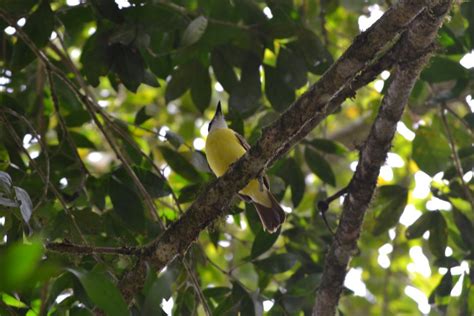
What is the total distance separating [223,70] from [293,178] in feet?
2.46

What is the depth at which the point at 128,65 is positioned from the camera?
12.6 feet

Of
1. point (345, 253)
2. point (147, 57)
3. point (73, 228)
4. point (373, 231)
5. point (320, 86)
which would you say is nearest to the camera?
point (320, 86)

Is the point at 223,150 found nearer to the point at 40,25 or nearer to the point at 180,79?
the point at 180,79

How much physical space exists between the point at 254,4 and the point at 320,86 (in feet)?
4.79

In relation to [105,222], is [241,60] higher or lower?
higher

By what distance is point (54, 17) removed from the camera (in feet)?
12.5

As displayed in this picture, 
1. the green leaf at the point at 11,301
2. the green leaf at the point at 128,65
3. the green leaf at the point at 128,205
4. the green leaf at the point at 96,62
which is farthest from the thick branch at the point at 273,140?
the green leaf at the point at 96,62

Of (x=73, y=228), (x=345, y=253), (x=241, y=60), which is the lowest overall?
(x=73, y=228)

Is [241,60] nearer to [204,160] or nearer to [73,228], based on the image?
[204,160]

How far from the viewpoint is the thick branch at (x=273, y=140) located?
9.07ft

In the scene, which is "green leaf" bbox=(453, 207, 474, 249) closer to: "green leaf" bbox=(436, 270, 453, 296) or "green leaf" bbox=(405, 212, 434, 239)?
"green leaf" bbox=(405, 212, 434, 239)

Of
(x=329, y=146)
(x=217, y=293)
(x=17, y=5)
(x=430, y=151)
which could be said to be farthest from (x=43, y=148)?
(x=430, y=151)

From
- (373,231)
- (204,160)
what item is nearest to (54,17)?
(204,160)

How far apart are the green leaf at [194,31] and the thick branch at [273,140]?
88 cm
